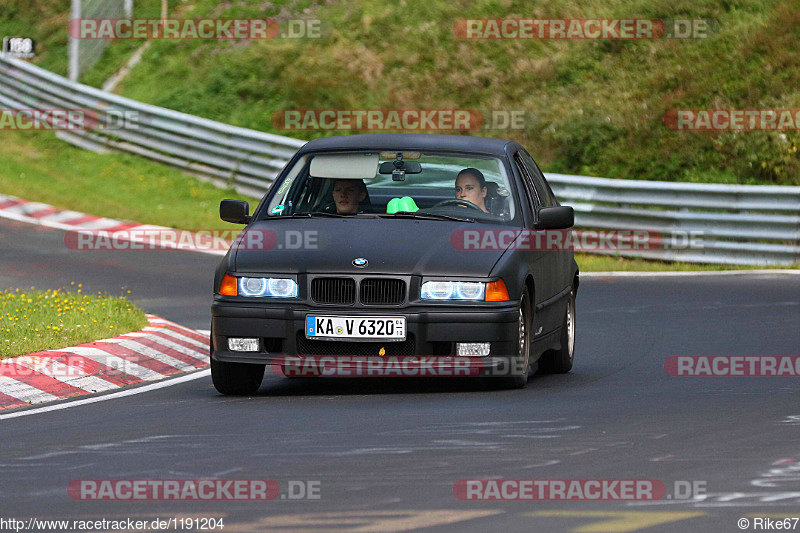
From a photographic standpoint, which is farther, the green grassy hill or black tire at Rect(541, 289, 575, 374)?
the green grassy hill

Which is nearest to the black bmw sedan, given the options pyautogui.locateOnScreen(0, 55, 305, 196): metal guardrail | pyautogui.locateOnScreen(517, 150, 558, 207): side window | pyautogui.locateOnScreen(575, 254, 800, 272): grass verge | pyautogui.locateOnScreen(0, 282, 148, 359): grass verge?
pyautogui.locateOnScreen(517, 150, 558, 207): side window

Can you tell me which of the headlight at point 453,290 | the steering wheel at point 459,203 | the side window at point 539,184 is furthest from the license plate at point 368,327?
the side window at point 539,184

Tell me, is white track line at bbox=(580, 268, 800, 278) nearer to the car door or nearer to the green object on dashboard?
the car door

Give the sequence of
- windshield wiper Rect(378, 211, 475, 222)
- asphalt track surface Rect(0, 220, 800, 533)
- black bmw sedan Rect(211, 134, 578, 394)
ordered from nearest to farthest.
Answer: asphalt track surface Rect(0, 220, 800, 533), black bmw sedan Rect(211, 134, 578, 394), windshield wiper Rect(378, 211, 475, 222)

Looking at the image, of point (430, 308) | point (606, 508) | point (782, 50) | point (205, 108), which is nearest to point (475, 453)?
point (606, 508)

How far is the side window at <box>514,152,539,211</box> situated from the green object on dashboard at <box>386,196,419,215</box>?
0.87 metres

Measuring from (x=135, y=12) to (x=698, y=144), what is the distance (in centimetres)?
1450

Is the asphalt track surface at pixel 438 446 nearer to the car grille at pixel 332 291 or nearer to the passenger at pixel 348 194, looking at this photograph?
the car grille at pixel 332 291

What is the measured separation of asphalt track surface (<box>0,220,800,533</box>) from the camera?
613cm

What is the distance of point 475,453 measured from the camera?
743 centimetres

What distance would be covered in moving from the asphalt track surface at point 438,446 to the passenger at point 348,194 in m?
1.16

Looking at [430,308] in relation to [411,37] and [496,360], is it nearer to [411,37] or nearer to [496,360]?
[496,360]

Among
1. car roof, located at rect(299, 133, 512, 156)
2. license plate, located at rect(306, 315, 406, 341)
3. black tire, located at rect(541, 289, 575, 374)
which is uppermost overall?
car roof, located at rect(299, 133, 512, 156)

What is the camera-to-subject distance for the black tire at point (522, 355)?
9.78m
